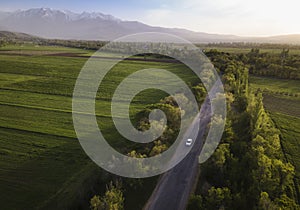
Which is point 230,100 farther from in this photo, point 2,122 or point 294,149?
point 2,122

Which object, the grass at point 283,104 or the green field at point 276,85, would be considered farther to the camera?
the green field at point 276,85

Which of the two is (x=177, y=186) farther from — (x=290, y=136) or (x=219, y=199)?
(x=290, y=136)

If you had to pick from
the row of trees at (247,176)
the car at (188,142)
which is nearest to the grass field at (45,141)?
the row of trees at (247,176)

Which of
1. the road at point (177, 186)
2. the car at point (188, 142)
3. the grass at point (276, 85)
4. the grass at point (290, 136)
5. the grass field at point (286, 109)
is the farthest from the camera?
the grass at point (276, 85)

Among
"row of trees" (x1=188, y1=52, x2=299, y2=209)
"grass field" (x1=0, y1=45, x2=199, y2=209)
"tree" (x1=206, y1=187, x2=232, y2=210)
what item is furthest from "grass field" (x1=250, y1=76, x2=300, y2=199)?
"grass field" (x1=0, y1=45, x2=199, y2=209)

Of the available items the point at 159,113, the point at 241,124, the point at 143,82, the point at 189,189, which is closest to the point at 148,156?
the point at 189,189

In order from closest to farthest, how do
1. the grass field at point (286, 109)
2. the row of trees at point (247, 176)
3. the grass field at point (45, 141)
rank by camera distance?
1. the row of trees at point (247, 176)
2. the grass field at point (45, 141)
3. the grass field at point (286, 109)

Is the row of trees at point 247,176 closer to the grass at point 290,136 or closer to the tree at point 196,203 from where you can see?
the tree at point 196,203

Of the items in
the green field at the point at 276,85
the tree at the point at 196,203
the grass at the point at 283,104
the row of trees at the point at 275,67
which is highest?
the row of trees at the point at 275,67
